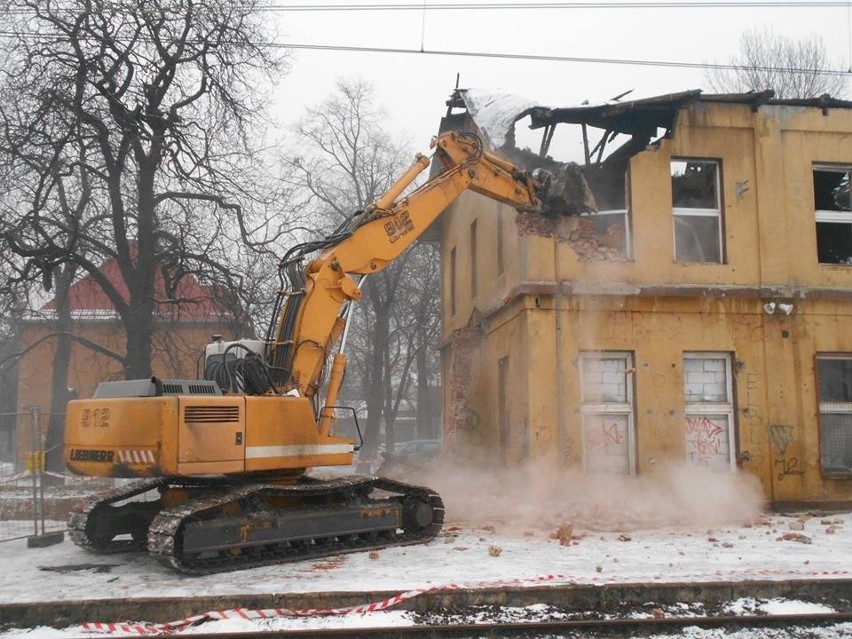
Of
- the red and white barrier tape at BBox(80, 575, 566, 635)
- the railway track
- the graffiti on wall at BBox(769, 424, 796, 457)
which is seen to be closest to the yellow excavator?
the red and white barrier tape at BBox(80, 575, 566, 635)

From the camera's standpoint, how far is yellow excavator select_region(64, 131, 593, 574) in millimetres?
8727

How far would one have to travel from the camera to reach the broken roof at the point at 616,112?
13.5 metres

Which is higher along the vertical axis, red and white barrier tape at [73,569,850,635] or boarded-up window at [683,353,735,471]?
boarded-up window at [683,353,735,471]

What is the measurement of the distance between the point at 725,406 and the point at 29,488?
1136cm

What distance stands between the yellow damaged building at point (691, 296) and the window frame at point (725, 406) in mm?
32

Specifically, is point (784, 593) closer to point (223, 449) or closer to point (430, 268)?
point (223, 449)

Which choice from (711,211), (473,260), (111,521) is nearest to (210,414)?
(111,521)

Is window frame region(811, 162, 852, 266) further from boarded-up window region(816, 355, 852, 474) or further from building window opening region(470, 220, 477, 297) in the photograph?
building window opening region(470, 220, 477, 297)

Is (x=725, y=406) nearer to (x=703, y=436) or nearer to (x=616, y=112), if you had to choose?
(x=703, y=436)

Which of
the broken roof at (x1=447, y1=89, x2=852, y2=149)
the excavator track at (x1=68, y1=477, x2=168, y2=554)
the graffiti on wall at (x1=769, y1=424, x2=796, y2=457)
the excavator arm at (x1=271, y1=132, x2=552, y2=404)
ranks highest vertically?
the broken roof at (x1=447, y1=89, x2=852, y2=149)

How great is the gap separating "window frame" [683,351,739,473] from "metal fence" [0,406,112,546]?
10077 millimetres

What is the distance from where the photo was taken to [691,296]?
13.9 meters

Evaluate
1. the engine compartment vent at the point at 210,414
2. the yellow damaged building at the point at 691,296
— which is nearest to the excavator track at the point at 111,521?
the engine compartment vent at the point at 210,414

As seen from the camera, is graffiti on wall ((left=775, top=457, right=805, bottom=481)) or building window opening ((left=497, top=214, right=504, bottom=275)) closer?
graffiti on wall ((left=775, top=457, right=805, bottom=481))
